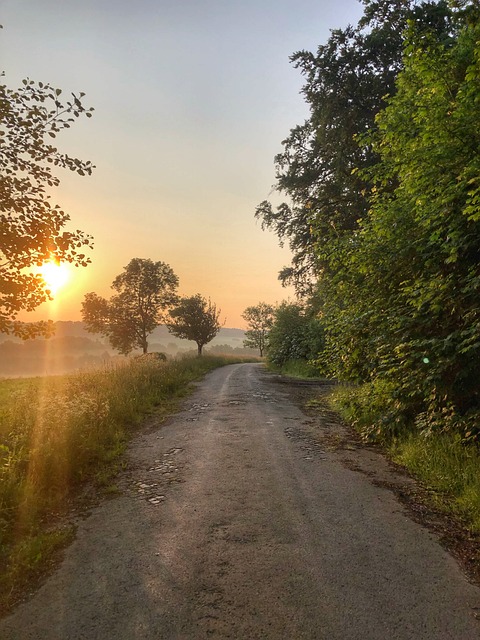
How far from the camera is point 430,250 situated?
22.5 ft

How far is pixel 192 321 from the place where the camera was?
4834cm

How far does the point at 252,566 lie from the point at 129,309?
42279 mm

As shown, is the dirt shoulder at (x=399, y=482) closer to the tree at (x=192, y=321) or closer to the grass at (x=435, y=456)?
the grass at (x=435, y=456)

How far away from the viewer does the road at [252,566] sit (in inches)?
113

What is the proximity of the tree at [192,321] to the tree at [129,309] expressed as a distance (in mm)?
4107

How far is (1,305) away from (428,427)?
22.9 feet

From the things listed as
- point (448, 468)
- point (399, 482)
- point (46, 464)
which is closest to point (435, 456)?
point (448, 468)

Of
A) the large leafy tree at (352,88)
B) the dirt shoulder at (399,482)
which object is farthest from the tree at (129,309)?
the dirt shoulder at (399,482)

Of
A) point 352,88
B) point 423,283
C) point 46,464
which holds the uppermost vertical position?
point 352,88

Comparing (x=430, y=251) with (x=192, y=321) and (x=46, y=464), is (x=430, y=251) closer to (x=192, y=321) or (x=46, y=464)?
(x=46, y=464)

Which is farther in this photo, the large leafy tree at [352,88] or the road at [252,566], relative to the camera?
the large leafy tree at [352,88]

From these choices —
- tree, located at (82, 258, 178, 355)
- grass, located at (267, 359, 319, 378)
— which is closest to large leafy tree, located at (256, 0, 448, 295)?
grass, located at (267, 359, 319, 378)

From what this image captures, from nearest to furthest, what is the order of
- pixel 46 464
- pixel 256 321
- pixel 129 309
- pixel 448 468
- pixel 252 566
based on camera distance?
pixel 252 566 → pixel 448 468 → pixel 46 464 → pixel 129 309 → pixel 256 321

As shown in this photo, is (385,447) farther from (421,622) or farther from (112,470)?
(112,470)
